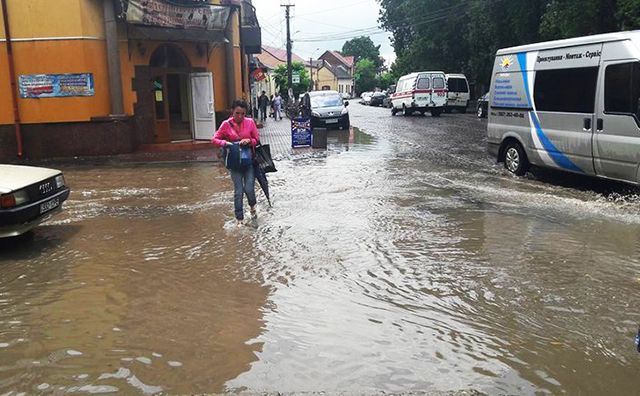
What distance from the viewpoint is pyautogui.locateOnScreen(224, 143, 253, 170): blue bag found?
311 inches

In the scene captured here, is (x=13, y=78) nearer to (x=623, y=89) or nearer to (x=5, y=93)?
(x=5, y=93)

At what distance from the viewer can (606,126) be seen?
892 cm

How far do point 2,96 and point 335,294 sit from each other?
13.1 m

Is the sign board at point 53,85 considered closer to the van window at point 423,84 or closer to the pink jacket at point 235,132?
the pink jacket at point 235,132

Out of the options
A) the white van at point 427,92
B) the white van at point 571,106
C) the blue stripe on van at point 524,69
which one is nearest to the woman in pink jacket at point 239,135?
the white van at point 571,106

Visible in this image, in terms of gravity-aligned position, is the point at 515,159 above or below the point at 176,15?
below

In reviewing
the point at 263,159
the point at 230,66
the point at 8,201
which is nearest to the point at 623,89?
the point at 263,159

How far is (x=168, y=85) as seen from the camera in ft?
61.8

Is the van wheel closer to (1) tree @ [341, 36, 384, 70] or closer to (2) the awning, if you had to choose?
(2) the awning

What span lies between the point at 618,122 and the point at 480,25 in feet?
83.5

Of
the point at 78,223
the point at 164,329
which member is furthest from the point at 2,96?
the point at 164,329

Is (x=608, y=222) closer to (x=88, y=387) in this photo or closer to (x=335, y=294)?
(x=335, y=294)

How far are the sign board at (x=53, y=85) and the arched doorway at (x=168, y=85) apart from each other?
214 centimetres

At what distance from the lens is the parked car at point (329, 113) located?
943 inches
